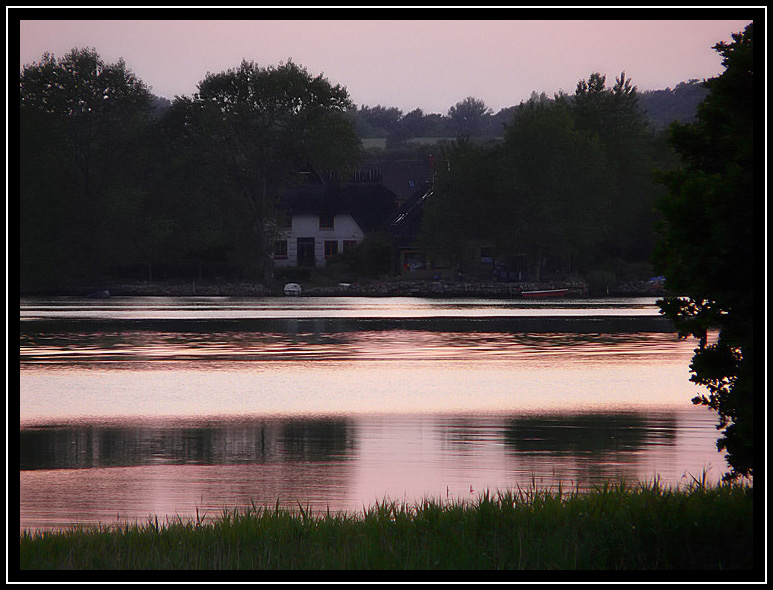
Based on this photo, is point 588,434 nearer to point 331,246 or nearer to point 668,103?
point 331,246

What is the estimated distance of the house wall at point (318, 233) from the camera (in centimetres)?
10781

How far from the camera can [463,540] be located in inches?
348

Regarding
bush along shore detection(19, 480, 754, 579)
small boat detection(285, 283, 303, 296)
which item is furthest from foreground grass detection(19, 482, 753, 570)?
small boat detection(285, 283, 303, 296)

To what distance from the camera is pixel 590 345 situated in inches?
1411

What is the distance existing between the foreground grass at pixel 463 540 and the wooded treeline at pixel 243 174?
246ft

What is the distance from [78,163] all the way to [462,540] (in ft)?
306

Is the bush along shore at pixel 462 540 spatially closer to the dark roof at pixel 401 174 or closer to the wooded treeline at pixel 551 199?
the wooded treeline at pixel 551 199

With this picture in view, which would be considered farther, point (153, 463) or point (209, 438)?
point (209, 438)

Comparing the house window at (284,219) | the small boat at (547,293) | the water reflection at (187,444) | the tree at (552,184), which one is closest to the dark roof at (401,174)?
the house window at (284,219)

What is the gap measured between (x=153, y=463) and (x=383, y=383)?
34.7 ft

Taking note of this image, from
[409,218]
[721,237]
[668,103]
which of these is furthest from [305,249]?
[721,237]
